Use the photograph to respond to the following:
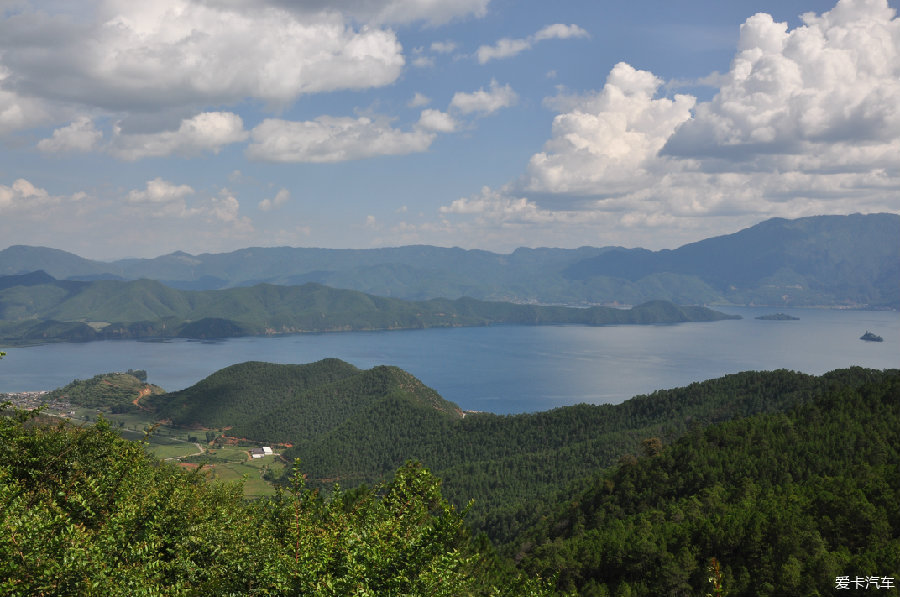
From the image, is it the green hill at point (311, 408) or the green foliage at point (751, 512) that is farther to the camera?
the green hill at point (311, 408)

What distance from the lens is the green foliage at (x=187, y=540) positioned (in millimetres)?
14250

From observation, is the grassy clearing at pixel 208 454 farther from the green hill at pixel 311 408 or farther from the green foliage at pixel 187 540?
the green foliage at pixel 187 540

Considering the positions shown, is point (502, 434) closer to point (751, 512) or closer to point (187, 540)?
point (751, 512)

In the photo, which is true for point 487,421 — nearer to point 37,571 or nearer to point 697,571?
point 697,571

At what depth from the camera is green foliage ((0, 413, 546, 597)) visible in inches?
561

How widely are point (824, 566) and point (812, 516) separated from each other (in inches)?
427

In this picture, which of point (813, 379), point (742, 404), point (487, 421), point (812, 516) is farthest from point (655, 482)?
point (487, 421)

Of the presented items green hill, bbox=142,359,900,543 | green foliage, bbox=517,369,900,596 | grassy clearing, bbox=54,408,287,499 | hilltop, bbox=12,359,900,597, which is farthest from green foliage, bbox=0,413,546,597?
grassy clearing, bbox=54,408,287,499

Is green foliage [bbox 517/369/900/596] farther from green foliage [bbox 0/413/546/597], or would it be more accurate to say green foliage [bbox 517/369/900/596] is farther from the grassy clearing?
the grassy clearing

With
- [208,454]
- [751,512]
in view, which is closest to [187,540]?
[751,512]

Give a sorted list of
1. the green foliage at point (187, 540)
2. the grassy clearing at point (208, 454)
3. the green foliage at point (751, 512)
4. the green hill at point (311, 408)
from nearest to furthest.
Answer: the green foliage at point (187, 540) < the green foliage at point (751, 512) < the grassy clearing at point (208, 454) < the green hill at point (311, 408)

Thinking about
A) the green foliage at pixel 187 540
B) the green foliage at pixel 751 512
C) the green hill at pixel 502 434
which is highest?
the green foliage at pixel 187 540

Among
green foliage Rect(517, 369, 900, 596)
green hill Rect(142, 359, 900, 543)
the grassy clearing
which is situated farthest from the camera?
the grassy clearing

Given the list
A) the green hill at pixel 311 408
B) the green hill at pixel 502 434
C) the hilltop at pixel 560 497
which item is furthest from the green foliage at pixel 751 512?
the green hill at pixel 311 408
